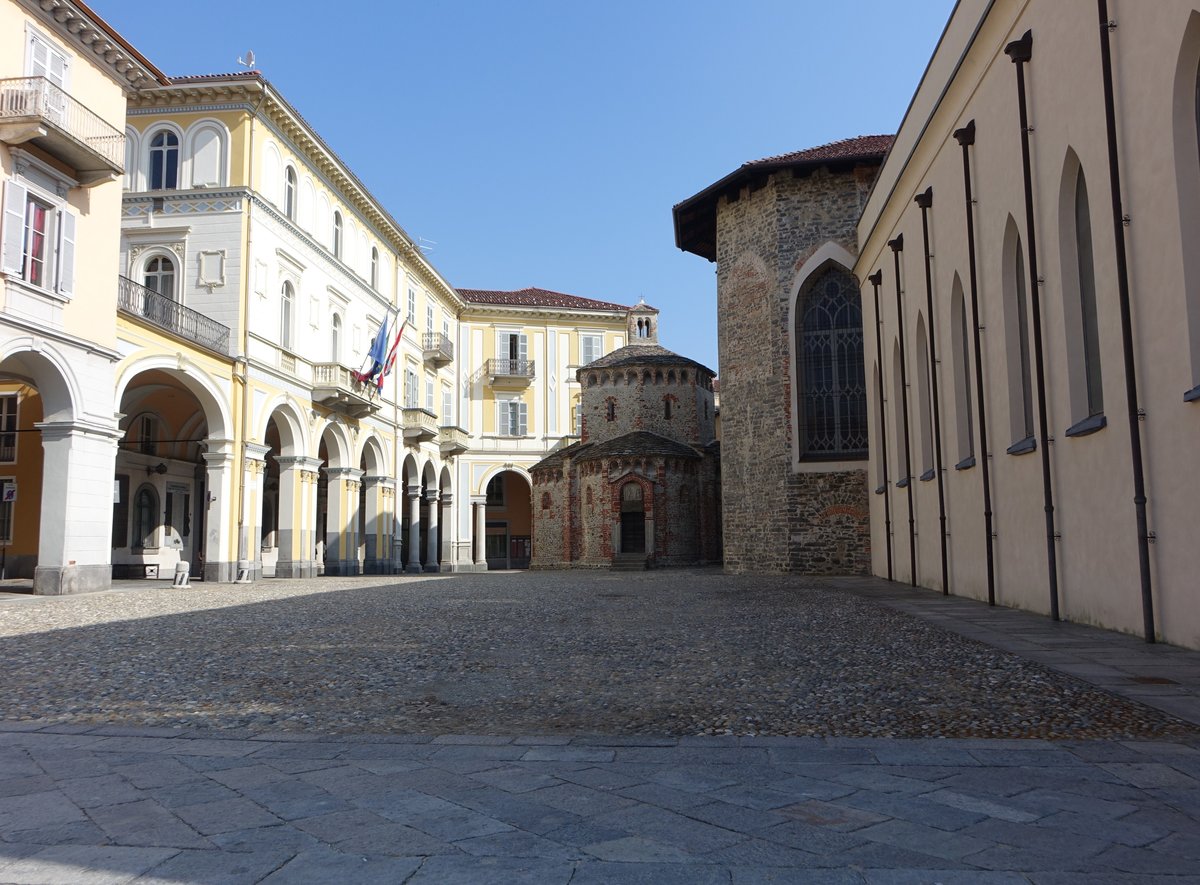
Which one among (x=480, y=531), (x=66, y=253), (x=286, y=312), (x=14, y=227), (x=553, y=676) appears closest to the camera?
(x=553, y=676)

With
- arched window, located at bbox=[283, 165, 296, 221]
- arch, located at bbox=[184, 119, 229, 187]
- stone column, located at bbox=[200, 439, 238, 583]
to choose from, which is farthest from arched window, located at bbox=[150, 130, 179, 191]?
stone column, located at bbox=[200, 439, 238, 583]

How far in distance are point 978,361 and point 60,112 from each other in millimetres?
16959

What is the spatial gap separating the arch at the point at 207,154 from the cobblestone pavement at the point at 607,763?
772 inches

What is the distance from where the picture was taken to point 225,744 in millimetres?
4887

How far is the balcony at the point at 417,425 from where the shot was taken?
39.0 meters

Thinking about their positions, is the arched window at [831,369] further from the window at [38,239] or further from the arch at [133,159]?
the arch at [133,159]

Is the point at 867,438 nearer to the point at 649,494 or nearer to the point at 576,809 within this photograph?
the point at 649,494

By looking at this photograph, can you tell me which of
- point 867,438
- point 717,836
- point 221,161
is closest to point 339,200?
point 221,161

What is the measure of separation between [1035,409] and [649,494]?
2789cm

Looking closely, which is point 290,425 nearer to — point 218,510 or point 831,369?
point 218,510

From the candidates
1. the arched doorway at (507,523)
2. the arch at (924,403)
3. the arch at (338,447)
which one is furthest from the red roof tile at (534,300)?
the arch at (924,403)

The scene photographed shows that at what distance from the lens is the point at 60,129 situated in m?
16.5

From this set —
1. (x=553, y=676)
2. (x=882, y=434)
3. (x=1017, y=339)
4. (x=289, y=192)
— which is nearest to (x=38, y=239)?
(x=289, y=192)

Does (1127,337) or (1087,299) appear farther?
(1087,299)
